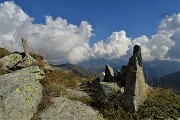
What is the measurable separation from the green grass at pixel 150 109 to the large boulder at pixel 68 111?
672mm

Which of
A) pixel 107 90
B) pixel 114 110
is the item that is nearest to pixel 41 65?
pixel 107 90

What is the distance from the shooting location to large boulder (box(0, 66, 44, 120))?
14.3m

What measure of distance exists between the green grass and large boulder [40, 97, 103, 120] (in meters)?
0.67

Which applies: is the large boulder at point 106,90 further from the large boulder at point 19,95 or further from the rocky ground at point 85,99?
the large boulder at point 19,95

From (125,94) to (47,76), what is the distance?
19.7 ft

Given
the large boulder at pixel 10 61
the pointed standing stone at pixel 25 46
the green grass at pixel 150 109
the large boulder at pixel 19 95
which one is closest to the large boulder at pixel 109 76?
the green grass at pixel 150 109

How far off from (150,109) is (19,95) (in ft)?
24.5

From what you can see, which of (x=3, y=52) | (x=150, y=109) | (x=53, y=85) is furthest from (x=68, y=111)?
(x=3, y=52)

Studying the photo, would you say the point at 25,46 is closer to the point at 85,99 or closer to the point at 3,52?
the point at 3,52

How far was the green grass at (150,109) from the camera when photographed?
1516cm

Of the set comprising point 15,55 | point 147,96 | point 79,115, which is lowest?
point 79,115

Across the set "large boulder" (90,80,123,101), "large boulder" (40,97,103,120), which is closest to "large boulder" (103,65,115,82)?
"large boulder" (90,80,123,101)

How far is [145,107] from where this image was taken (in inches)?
615

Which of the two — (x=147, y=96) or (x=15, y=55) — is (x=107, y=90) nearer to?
(x=147, y=96)
